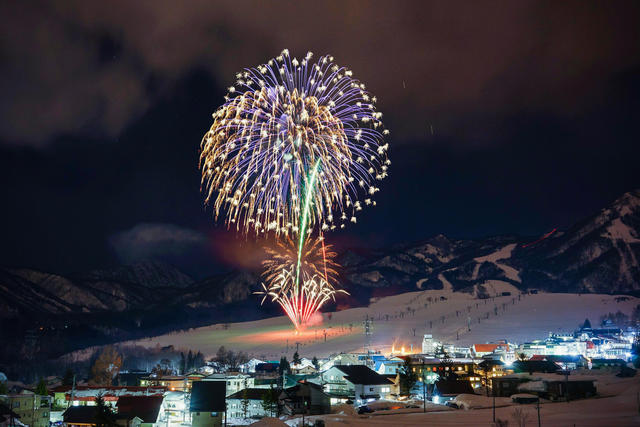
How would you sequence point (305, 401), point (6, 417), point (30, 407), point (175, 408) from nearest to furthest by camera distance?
point (6, 417) < point (305, 401) < point (30, 407) < point (175, 408)

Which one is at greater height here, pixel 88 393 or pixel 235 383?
pixel 88 393

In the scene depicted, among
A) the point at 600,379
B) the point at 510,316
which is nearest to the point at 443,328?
the point at 510,316

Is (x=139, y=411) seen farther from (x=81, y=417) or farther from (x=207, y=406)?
(x=207, y=406)

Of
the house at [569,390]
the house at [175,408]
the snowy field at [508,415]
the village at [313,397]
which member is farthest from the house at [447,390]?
the house at [175,408]

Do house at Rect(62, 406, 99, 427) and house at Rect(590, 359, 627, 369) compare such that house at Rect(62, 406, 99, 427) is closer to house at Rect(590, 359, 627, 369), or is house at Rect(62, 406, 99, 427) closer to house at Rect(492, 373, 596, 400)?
house at Rect(492, 373, 596, 400)

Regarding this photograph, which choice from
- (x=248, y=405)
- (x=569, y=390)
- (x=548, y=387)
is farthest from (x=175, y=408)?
(x=569, y=390)

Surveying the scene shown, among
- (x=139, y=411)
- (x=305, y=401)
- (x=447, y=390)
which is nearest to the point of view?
(x=139, y=411)

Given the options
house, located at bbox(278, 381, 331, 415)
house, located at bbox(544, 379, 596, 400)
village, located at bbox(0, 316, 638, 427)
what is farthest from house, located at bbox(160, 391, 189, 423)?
house, located at bbox(544, 379, 596, 400)
